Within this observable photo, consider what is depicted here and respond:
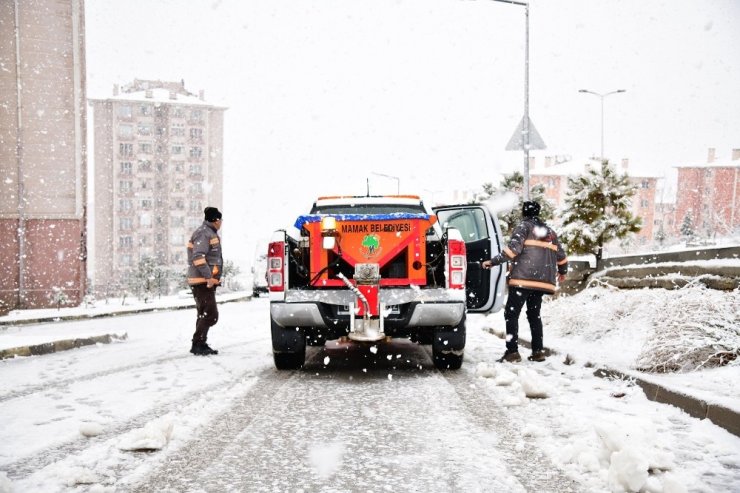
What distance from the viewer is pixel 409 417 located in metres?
4.92

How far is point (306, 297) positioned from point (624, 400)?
3.04 m

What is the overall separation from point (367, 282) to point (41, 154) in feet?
74.5

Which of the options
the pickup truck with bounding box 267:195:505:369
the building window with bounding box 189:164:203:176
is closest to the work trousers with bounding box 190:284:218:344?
the pickup truck with bounding box 267:195:505:369

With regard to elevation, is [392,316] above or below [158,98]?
below

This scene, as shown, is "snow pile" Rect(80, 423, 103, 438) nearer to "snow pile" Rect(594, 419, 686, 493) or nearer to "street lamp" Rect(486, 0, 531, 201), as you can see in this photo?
"snow pile" Rect(594, 419, 686, 493)

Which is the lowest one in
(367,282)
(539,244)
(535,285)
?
(535,285)

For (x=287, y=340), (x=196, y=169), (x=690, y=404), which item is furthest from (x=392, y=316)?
(x=196, y=169)

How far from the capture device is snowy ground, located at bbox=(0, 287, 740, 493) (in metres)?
3.52

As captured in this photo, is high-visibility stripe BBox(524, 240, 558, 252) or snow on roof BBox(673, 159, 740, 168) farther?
snow on roof BBox(673, 159, 740, 168)

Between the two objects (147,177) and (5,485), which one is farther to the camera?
(147,177)

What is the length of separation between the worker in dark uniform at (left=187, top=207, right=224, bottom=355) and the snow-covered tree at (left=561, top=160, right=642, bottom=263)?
85.5 ft

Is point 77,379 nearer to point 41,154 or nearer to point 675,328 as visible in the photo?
point 675,328

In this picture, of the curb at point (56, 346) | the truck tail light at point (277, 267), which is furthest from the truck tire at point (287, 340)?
the curb at point (56, 346)

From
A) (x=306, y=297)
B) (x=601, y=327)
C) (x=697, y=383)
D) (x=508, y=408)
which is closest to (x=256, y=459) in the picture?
(x=508, y=408)
